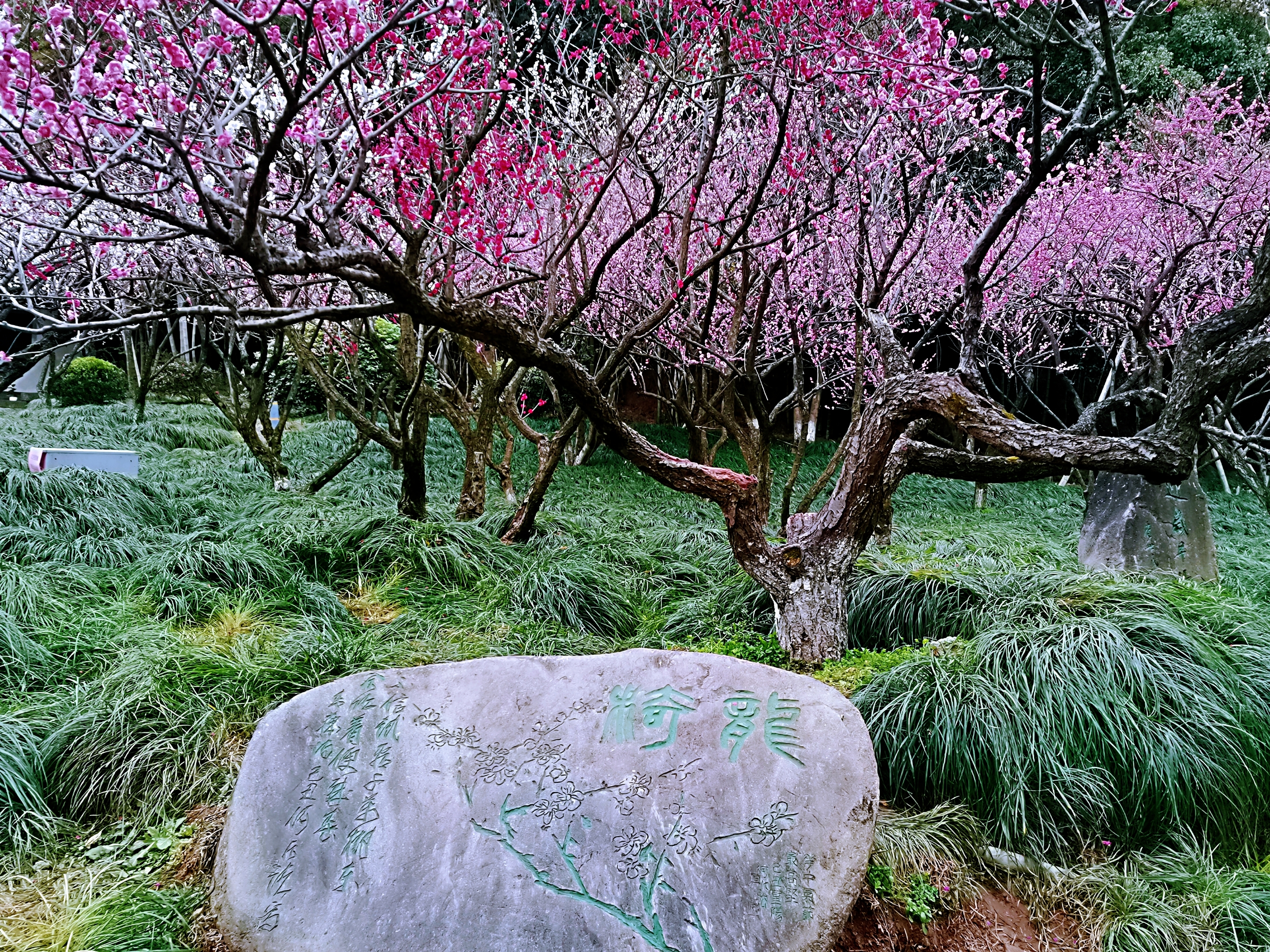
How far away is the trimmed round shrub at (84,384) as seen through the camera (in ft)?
43.0

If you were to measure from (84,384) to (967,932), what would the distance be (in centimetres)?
1530

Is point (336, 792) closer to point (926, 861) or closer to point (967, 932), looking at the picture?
point (926, 861)

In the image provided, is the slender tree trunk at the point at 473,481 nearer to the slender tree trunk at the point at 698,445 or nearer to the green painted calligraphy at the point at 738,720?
the slender tree trunk at the point at 698,445

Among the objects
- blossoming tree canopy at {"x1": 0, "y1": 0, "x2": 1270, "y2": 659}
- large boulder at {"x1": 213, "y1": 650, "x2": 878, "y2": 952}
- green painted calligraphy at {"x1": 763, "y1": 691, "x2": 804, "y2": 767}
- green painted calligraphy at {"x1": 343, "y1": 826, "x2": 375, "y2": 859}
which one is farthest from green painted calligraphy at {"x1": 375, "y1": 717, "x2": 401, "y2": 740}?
blossoming tree canopy at {"x1": 0, "y1": 0, "x2": 1270, "y2": 659}

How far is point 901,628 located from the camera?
4.01m

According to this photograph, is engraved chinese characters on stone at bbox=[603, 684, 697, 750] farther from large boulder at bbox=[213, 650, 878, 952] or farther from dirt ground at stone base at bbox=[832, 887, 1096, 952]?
dirt ground at stone base at bbox=[832, 887, 1096, 952]

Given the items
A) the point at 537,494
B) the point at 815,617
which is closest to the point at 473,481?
the point at 537,494

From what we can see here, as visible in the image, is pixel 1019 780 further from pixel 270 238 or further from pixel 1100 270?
pixel 1100 270

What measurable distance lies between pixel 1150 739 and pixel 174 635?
156 inches

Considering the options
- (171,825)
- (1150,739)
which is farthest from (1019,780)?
(171,825)

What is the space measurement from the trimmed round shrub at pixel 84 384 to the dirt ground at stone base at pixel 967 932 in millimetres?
14761

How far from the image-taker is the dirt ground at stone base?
232 cm

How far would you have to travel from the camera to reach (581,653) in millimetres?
Answer: 3822

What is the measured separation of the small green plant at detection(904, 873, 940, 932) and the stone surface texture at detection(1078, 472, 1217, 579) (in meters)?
3.72
